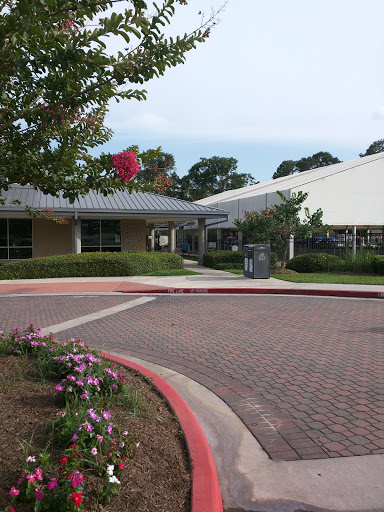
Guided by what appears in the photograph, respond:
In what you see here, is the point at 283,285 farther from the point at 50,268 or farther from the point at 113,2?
the point at 113,2

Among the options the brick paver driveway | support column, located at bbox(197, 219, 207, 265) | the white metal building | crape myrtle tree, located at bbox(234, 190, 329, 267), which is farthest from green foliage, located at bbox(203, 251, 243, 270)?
the brick paver driveway

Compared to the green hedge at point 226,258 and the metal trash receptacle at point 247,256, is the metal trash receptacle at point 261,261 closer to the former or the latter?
the metal trash receptacle at point 247,256

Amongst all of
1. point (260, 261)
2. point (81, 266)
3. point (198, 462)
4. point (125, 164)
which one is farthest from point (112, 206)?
point (198, 462)

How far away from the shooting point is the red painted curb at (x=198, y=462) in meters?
2.74

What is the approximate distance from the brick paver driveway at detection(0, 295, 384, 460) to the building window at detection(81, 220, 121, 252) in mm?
12218

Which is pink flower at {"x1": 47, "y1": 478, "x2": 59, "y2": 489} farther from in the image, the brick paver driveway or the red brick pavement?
the red brick pavement

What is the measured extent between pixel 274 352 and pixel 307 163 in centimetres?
9640

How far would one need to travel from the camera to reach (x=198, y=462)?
3.17 m

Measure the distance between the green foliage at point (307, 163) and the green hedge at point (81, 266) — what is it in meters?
84.9

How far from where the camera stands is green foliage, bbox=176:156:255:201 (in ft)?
248

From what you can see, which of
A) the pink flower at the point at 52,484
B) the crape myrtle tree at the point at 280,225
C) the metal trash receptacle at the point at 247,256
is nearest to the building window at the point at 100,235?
the crape myrtle tree at the point at 280,225

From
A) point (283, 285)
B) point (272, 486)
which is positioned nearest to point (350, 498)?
point (272, 486)

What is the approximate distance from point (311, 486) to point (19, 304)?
993 cm

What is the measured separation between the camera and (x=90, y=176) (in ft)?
13.8
